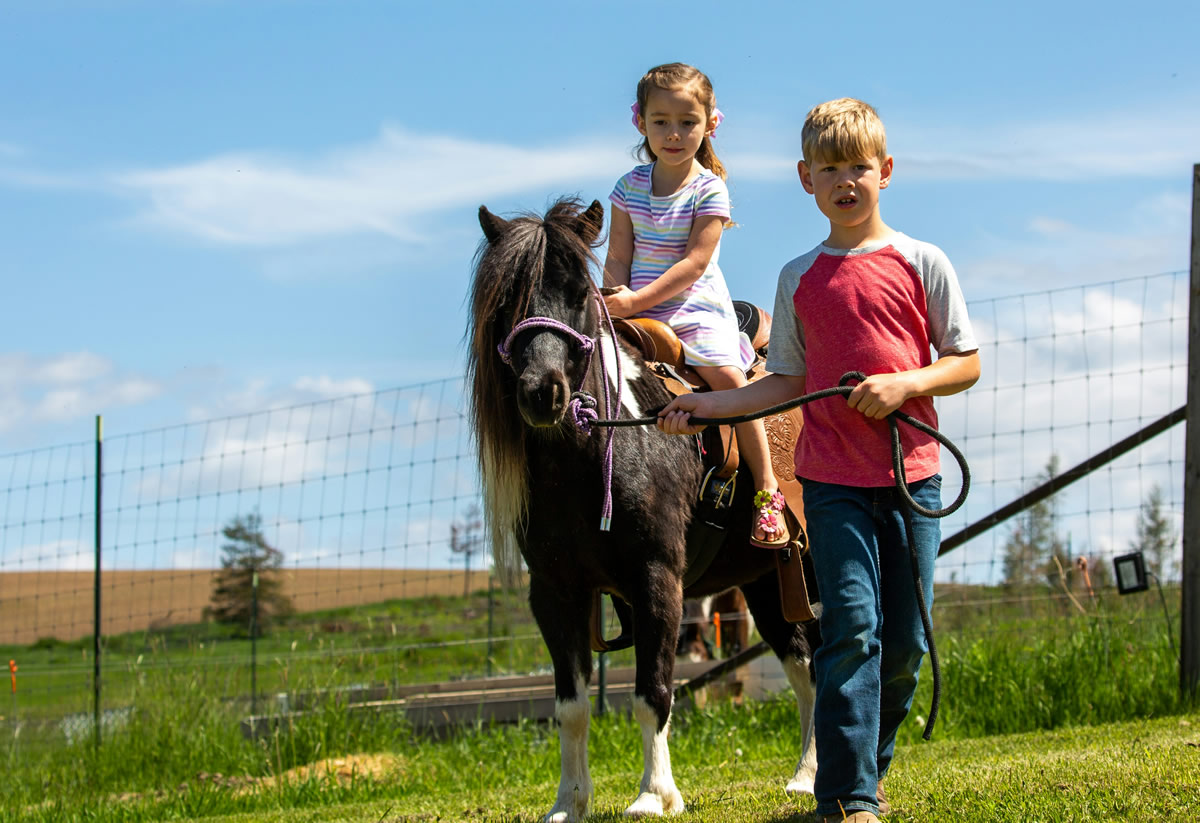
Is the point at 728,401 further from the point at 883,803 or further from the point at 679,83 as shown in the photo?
the point at 679,83

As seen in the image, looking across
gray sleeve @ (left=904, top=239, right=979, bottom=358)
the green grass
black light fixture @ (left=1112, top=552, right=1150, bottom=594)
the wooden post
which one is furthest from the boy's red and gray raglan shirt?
black light fixture @ (left=1112, top=552, right=1150, bottom=594)

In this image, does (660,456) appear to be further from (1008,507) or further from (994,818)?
(1008,507)

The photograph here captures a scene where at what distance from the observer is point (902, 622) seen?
315 cm

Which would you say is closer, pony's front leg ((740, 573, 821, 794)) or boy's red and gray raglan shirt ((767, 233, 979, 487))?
boy's red and gray raglan shirt ((767, 233, 979, 487))

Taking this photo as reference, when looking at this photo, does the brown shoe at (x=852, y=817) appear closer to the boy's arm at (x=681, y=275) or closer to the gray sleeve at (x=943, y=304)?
the gray sleeve at (x=943, y=304)

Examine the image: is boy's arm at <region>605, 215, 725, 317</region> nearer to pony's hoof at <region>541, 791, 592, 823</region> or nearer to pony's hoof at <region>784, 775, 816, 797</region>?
pony's hoof at <region>541, 791, 592, 823</region>

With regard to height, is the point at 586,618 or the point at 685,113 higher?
the point at 685,113

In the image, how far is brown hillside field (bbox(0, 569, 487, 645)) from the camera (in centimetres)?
967

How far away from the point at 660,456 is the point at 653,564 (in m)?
0.44

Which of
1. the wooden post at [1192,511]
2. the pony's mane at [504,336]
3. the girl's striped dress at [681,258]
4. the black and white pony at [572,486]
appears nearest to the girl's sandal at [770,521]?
the black and white pony at [572,486]

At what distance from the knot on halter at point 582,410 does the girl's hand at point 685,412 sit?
0.64 meters

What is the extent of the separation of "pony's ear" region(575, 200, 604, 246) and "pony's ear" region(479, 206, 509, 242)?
27 cm

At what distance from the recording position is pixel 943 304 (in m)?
3.13

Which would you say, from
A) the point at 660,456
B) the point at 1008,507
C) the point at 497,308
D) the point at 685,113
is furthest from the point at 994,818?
the point at 1008,507
